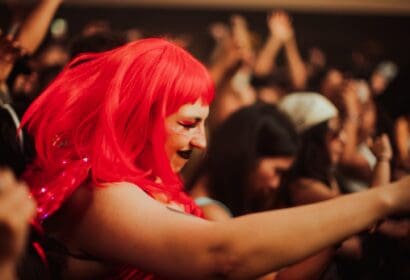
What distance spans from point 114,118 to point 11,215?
0.49m

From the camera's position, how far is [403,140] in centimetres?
322

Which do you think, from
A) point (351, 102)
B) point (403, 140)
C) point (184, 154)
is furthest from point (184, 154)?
point (351, 102)

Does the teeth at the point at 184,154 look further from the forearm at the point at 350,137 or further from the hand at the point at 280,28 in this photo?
the hand at the point at 280,28

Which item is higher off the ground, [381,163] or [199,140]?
[199,140]

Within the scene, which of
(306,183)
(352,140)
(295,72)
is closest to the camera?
(306,183)

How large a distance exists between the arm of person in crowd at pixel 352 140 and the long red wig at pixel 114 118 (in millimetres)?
2056

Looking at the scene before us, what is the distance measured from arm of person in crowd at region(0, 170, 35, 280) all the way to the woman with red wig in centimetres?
31

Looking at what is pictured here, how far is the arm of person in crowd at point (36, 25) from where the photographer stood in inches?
79.8

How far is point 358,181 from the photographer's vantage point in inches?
131

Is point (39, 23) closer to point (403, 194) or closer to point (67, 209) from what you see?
point (67, 209)

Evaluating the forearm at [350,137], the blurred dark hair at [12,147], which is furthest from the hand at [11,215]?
the forearm at [350,137]

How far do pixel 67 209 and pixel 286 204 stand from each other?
1.21 meters

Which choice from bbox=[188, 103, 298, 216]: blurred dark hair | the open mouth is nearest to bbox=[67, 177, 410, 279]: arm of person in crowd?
the open mouth

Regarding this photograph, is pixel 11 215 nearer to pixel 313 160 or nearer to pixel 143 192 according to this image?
pixel 143 192
